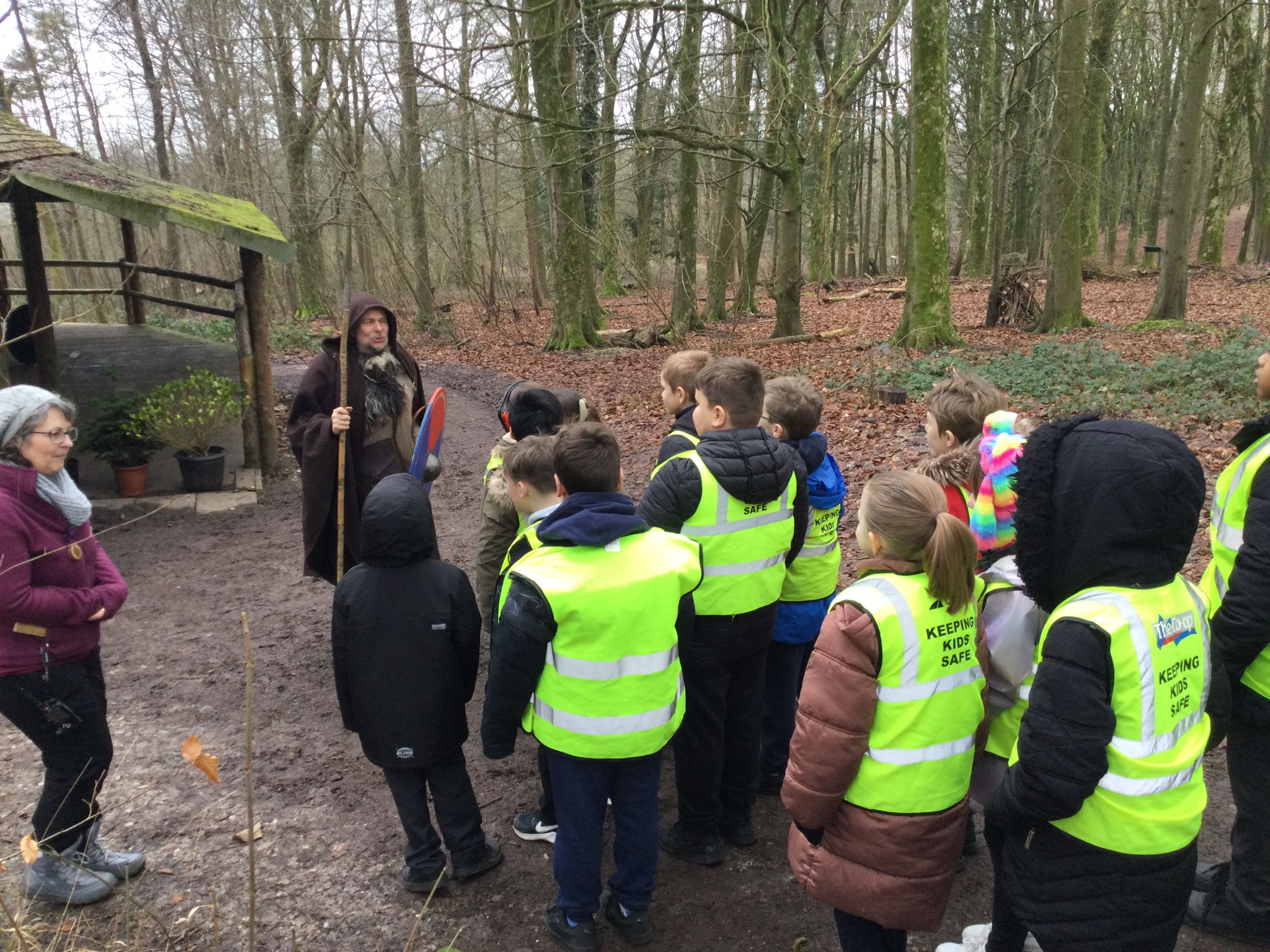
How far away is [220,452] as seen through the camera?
898 cm

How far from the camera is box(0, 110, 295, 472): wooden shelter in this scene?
23.0 ft

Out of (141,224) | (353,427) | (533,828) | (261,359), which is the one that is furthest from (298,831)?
(261,359)

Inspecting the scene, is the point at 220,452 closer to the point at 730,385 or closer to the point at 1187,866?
the point at 730,385

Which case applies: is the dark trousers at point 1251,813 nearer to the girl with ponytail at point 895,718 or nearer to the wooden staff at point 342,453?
the girl with ponytail at point 895,718

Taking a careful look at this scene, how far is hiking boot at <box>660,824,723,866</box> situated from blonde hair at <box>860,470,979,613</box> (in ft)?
5.30

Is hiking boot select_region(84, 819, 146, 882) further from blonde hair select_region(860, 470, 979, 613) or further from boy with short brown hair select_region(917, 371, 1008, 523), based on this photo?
boy with short brown hair select_region(917, 371, 1008, 523)

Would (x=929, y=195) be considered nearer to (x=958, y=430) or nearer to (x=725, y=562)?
(x=958, y=430)

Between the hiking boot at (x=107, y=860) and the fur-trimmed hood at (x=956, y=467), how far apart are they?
335 cm

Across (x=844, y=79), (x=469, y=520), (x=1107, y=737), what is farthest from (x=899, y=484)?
(x=844, y=79)

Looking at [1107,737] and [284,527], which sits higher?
[1107,737]

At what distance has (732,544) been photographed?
304 cm

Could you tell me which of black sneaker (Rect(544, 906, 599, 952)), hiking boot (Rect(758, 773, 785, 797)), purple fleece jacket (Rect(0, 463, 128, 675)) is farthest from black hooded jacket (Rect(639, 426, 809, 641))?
purple fleece jacket (Rect(0, 463, 128, 675))

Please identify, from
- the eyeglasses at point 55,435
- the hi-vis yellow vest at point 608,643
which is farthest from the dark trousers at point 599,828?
the eyeglasses at point 55,435

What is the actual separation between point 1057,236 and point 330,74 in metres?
18.4
